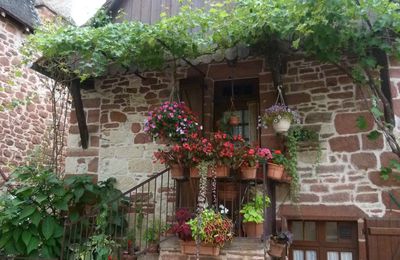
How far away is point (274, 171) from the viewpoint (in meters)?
4.82

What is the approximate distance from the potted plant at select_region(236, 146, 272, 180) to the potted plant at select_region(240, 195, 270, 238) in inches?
11.8

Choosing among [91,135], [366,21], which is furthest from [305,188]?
[91,135]

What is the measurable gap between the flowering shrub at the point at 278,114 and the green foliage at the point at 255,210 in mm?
981

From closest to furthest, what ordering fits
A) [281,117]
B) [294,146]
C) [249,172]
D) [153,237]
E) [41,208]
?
1. [249,172]
2. [281,117]
3. [294,146]
4. [153,237]
5. [41,208]

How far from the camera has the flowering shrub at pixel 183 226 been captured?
439cm

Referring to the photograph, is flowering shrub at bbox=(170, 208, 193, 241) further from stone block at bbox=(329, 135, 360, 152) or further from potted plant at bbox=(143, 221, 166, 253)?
stone block at bbox=(329, 135, 360, 152)

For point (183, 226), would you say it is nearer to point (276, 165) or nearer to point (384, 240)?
point (276, 165)

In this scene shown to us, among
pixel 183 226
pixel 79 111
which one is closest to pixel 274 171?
pixel 183 226

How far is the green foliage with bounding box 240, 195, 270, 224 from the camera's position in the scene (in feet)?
15.0

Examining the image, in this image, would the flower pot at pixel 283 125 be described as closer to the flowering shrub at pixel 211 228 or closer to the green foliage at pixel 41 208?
the flowering shrub at pixel 211 228

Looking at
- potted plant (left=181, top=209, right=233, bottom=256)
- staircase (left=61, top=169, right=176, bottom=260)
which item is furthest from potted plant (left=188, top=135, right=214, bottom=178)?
staircase (left=61, top=169, right=176, bottom=260)

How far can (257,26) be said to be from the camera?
14.6ft

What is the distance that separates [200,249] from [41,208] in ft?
7.64

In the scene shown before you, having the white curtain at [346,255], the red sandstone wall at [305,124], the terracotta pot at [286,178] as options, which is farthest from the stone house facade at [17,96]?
the white curtain at [346,255]
